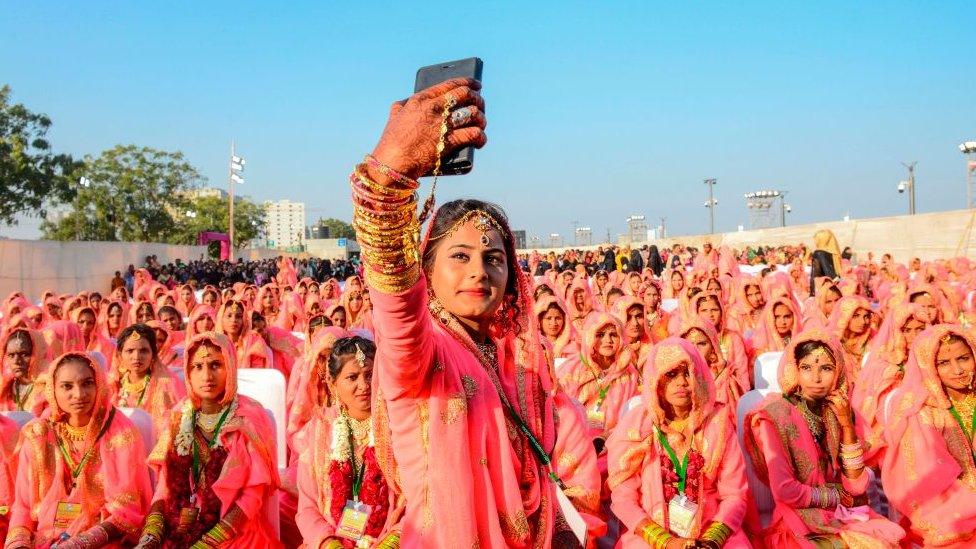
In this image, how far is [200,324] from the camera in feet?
23.4

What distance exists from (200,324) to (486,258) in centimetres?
627

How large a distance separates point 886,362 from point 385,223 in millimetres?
5241

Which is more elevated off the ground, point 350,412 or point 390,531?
point 350,412

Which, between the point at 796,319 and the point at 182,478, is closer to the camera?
the point at 182,478

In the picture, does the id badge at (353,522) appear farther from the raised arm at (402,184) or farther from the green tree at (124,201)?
the green tree at (124,201)

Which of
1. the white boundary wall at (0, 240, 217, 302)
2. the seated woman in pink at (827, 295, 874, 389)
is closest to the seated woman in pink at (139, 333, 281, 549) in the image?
the seated woman in pink at (827, 295, 874, 389)

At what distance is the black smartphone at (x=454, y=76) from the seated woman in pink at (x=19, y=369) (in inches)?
201

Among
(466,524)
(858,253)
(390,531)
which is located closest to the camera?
(466,524)

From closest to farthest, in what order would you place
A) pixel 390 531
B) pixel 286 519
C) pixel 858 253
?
pixel 390 531 < pixel 286 519 < pixel 858 253

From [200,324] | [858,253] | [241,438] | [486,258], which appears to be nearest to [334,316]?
[200,324]

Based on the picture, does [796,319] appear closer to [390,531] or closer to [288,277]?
[390,531]

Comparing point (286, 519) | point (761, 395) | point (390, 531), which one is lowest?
point (286, 519)

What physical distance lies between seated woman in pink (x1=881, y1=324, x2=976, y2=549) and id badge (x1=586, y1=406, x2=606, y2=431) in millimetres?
1812

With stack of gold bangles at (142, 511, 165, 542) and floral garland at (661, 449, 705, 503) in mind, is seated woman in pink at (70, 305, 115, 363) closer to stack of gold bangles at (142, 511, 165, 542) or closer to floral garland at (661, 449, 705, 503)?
stack of gold bangles at (142, 511, 165, 542)
